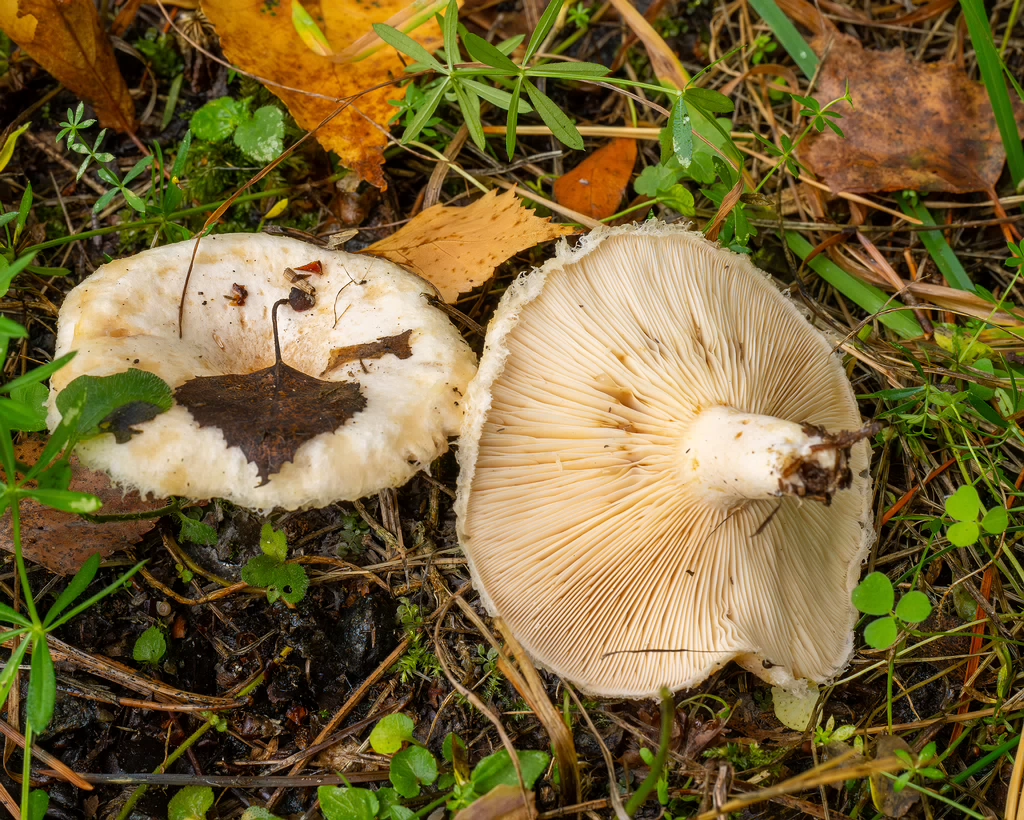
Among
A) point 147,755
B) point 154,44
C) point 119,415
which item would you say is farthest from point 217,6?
point 147,755

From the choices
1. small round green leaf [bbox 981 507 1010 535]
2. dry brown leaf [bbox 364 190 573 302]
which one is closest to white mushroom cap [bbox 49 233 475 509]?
dry brown leaf [bbox 364 190 573 302]

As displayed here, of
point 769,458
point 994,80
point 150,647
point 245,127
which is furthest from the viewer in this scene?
point 245,127

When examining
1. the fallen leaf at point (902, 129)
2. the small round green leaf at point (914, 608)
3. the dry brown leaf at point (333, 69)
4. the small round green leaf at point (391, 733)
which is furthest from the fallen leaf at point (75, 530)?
the fallen leaf at point (902, 129)

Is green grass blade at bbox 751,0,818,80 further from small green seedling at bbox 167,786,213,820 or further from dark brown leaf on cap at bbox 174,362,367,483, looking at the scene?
small green seedling at bbox 167,786,213,820

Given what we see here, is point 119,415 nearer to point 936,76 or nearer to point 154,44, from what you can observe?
point 154,44

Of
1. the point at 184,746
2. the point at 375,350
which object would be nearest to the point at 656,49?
the point at 375,350

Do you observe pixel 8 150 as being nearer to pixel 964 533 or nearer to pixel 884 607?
pixel 884 607

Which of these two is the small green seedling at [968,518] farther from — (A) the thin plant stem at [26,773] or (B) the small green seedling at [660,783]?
Answer: (A) the thin plant stem at [26,773]
